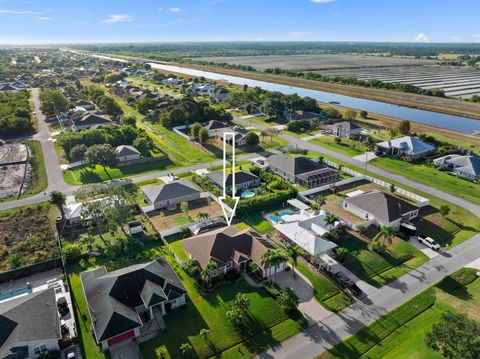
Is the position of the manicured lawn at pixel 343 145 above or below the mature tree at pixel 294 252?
above

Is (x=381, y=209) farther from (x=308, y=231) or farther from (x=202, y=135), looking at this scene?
(x=202, y=135)

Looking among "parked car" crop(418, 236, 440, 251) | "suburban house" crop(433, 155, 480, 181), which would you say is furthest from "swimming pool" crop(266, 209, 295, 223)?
"suburban house" crop(433, 155, 480, 181)

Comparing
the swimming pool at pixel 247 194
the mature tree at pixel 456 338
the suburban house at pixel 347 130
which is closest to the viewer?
the mature tree at pixel 456 338

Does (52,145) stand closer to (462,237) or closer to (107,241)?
(107,241)

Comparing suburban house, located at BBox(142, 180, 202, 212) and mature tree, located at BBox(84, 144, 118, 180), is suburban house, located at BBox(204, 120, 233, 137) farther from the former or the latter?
suburban house, located at BBox(142, 180, 202, 212)

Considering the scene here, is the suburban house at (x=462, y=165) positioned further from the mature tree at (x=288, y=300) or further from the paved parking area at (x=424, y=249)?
the mature tree at (x=288, y=300)

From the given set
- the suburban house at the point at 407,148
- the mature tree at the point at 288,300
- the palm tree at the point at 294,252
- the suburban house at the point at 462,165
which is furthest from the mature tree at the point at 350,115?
the mature tree at the point at 288,300
